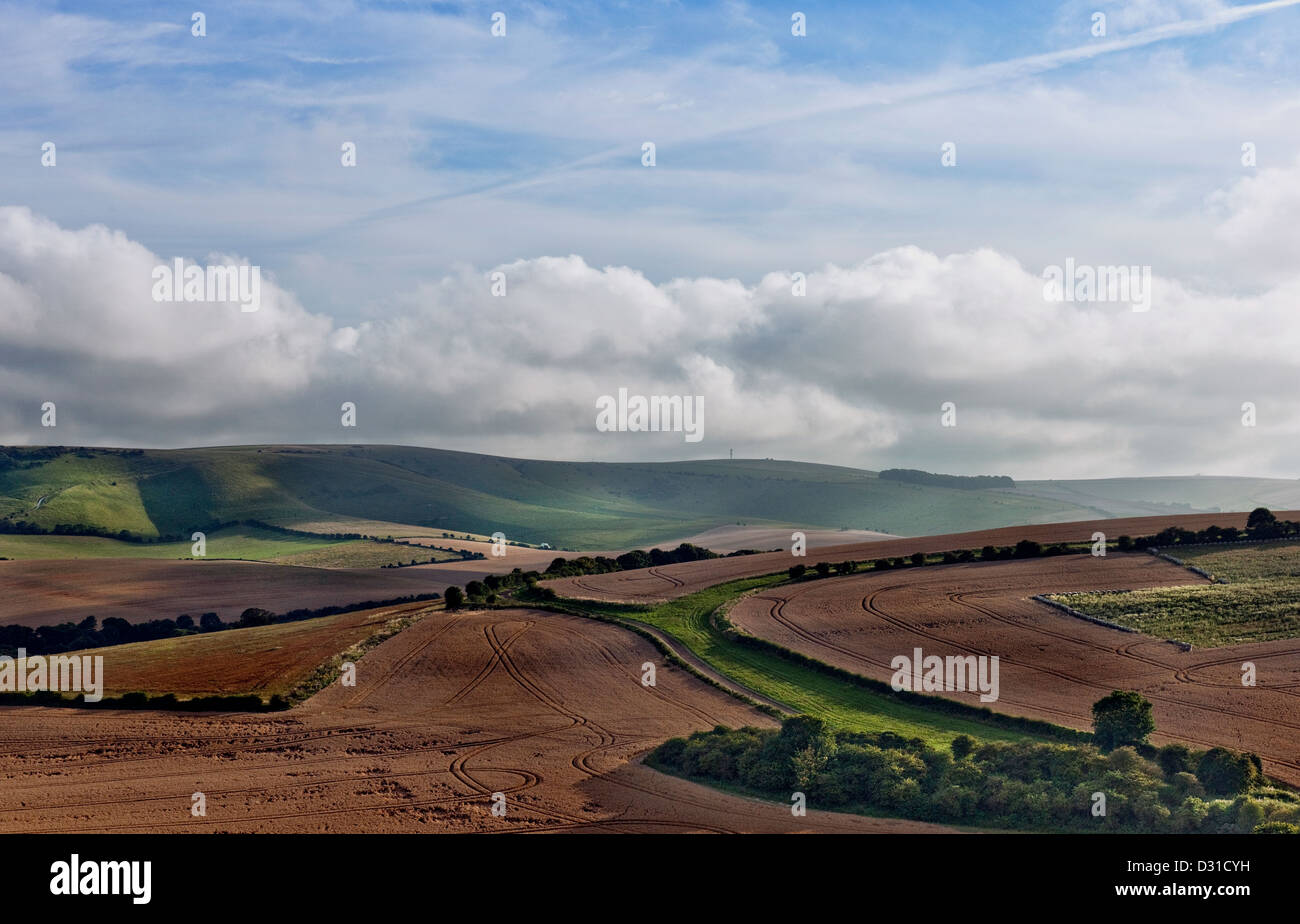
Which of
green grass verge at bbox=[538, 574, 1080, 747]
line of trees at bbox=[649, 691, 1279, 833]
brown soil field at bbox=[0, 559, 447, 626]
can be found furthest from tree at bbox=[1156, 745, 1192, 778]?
brown soil field at bbox=[0, 559, 447, 626]

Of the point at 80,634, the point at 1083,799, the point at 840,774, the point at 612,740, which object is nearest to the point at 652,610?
the point at 612,740

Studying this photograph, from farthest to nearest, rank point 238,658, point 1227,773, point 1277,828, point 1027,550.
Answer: point 1027,550
point 238,658
point 1227,773
point 1277,828

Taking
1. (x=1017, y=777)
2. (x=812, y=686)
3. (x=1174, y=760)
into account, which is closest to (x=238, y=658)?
(x=812, y=686)

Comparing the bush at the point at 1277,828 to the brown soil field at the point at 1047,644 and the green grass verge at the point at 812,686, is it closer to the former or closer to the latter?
the brown soil field at the point at 1047,644

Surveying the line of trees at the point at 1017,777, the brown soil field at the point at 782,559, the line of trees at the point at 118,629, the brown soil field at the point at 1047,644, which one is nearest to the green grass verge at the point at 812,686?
the brown soil field at the point at 1047,644

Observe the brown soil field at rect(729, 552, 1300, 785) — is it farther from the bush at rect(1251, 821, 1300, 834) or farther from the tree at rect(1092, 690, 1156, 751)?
the bush at rect(1251, 821, 1300, 834)

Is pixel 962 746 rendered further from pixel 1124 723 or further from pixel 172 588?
pixel 172 588
